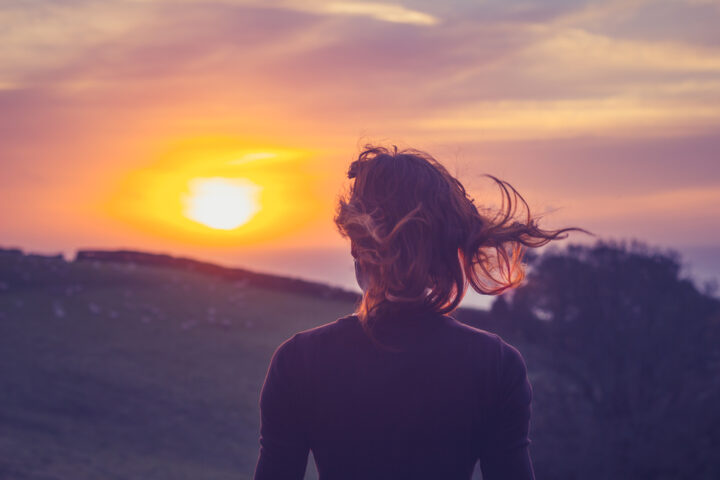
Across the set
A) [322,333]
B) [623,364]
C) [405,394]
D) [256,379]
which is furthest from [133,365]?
[405,394]

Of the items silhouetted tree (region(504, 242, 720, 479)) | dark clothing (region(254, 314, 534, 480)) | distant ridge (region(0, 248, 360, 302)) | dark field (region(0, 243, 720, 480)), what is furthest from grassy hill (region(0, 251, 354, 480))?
dark clothing (region(254, 314, 534, 480))

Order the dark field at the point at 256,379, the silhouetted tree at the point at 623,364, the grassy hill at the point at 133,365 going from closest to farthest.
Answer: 1. the grassy hill at the point at 133,365
2. the dark field at the point at 256,379
3. the silhouetted tree at the point at 623,364

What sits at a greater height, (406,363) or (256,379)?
(406,363)

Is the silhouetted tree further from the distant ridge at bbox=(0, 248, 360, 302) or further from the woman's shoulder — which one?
the woman's shoulder

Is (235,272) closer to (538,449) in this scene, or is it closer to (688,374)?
(538,449)

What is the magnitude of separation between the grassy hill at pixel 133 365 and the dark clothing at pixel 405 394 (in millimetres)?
6473

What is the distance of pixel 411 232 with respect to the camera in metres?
2.10

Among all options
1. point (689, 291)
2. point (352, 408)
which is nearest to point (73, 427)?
point (352, 408)

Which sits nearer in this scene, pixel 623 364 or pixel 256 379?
pixel 623 364

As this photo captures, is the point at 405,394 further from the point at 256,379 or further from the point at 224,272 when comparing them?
the point at 224,272

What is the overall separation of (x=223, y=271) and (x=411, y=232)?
620 inches

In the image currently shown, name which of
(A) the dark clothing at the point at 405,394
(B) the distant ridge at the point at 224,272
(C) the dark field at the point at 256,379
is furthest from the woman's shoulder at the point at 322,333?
(B) the distant ridge at the point at 224,272

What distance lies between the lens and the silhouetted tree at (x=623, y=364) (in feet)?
32.8

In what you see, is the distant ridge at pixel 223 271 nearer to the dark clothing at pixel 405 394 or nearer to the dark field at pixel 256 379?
the dark field at pixel 256 379
